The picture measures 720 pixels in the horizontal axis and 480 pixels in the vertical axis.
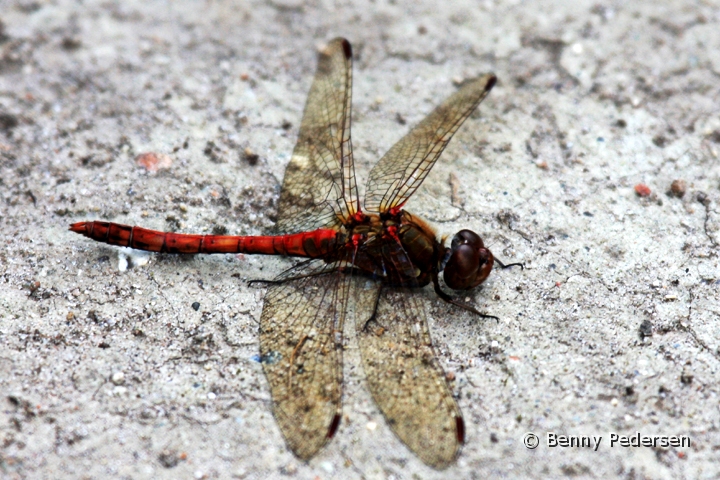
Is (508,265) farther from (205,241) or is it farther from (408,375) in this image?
(205,241)

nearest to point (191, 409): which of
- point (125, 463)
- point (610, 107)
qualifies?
point (125, 463)

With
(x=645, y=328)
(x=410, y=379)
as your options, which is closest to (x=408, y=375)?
(x=410, y=379)

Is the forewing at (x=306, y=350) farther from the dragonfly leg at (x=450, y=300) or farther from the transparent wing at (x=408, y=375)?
the dragonfly leg at (x=450, y=300)

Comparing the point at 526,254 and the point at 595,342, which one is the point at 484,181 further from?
the point at 595,342

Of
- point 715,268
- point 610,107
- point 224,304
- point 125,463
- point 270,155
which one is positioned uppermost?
point 610,107

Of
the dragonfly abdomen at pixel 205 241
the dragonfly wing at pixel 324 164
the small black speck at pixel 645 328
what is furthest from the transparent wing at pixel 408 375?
the small black speck at pixel 645 328

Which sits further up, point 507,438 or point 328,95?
point 328,95

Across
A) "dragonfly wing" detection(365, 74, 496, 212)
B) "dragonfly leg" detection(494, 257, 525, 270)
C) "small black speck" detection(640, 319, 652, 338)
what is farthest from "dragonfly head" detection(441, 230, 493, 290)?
"small black speck" detection(640, 319, 652, 338)
